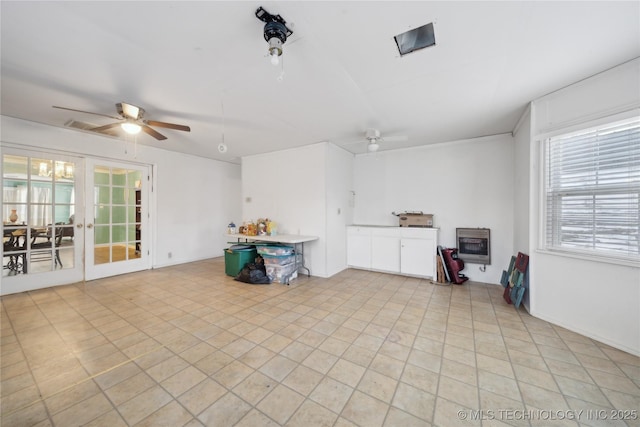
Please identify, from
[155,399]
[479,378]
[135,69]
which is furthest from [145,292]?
[479,378]

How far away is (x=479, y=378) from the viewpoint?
5.80 ft

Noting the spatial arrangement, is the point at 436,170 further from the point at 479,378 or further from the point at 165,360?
the point at 165,360

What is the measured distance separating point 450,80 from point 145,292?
4898 mm

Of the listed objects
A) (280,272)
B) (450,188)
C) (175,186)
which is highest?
(175,186)

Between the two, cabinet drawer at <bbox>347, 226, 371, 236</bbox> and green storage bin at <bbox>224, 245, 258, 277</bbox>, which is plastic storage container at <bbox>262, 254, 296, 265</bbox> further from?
cabinet drawer at <bbox>347, 226, 371, 236</bbox>

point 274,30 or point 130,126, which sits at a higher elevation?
point 274,30

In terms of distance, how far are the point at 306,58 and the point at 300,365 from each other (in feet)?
8.51

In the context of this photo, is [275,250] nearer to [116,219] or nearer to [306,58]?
[306,58]

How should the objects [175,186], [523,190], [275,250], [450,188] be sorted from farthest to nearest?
[175,186] → [450,188] → [275,250] → [523,190]

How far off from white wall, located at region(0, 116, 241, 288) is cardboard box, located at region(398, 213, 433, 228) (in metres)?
4.59

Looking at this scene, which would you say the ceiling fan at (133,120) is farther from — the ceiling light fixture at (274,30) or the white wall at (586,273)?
the white wall at (586,273)

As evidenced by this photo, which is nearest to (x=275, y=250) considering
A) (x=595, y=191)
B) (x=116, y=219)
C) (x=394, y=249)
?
(x=394, y=249)

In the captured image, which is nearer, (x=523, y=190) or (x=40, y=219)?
(x=523, y=190)

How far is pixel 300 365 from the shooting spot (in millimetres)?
1912
